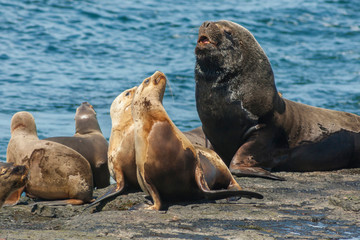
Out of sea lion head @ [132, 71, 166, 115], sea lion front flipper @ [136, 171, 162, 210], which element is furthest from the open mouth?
sea lion front flipper @ [136, 171, 162, 210]

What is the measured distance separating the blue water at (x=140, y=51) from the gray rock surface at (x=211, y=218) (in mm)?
4377

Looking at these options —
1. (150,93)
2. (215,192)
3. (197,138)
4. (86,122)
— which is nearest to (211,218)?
(215,192)

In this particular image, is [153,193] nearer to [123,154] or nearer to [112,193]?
[112,193]

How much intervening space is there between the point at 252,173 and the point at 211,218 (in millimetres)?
2267

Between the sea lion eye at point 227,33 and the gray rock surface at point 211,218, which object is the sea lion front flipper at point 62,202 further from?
the sea lion eye at point 227,33

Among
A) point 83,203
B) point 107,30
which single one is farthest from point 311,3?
point 83,203

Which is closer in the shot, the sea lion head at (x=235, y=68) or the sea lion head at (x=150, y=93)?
the sea lion head at (x=150, y=93)

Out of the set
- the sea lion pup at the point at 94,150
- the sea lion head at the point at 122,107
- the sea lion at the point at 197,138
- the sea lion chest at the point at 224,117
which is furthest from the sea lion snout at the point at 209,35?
the sea lion pup at the point at 94,150

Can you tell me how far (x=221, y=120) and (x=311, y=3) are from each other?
23785mm

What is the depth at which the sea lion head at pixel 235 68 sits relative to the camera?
777 centimetres

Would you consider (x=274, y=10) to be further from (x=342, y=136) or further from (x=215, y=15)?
(x=342, y=136)

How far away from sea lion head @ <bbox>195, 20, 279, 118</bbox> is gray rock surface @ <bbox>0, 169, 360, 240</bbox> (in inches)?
59.1

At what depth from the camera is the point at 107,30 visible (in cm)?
2361

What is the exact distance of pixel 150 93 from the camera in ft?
19.0
